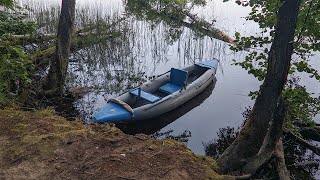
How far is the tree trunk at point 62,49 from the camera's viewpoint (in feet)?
22.7

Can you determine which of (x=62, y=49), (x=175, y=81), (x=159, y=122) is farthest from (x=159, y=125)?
(x=62, y=49)

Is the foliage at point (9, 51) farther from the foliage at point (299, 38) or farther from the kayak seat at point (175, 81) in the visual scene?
the kayak seat at point (175, 81)

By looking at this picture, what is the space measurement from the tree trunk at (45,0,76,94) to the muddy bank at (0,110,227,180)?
371 cm

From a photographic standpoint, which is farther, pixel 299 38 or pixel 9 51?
pixel 9 51

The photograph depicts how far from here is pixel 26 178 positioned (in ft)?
8.82

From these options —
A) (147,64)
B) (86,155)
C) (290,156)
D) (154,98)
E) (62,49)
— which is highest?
(62,49)

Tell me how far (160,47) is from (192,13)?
4040 mm

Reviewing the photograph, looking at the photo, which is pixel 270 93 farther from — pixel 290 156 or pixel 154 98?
pixel 154 98

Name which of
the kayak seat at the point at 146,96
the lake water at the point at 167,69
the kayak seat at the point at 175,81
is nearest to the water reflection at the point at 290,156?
the lake water at the point at 167,69

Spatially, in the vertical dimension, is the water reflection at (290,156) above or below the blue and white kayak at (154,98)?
below

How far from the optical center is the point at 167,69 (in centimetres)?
1014

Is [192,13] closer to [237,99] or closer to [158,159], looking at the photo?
[237,99]

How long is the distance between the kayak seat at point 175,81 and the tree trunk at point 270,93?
3580mm

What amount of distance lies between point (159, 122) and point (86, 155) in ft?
14.2
